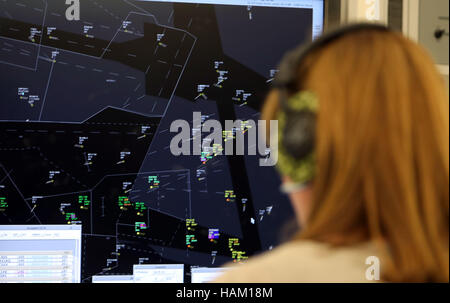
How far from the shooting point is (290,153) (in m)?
0.80

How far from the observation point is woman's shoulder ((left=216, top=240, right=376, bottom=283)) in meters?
0.73

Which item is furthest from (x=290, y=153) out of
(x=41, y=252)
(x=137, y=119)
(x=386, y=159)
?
(x=41, y=252)

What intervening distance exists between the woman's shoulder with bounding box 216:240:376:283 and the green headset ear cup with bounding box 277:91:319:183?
0.11 metres

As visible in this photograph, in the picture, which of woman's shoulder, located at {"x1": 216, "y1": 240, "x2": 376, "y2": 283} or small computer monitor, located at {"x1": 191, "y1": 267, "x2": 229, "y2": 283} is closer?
woman's shoulder, located at {"x1": 216, "y1": 240, "x2": 376, "y2": 283}

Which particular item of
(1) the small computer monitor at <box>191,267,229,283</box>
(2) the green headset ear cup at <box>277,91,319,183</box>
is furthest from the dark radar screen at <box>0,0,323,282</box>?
(2) the green headset ear cup at <box>277,91,319,183</box>

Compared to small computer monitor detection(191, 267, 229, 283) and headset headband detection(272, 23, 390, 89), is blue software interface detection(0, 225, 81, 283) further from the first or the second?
headset headband detection(272, 23, 390, 89)

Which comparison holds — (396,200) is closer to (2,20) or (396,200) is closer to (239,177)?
(239,177)

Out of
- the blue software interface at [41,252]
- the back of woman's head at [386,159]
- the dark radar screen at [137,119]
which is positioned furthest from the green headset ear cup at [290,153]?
the blue software interface at [41,252]

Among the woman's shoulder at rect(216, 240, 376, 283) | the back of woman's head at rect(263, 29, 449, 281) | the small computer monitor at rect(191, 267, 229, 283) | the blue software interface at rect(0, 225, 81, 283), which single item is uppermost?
the back of woman's head at rect(263, 29, 449, 281)

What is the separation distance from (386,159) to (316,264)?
0.62ft

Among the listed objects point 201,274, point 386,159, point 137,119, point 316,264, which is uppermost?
point 137,119

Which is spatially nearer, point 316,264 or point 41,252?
→ point 316,264

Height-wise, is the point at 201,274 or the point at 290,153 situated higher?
the point at 290,153

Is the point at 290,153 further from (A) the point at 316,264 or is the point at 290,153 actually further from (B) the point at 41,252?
(B) the point at 41,252
